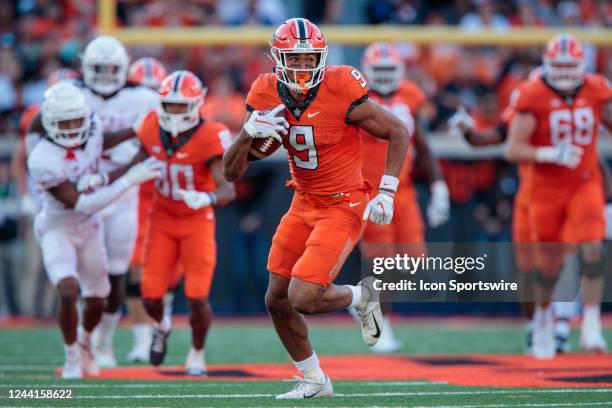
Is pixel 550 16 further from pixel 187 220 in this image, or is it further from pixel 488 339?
pixel 187 220

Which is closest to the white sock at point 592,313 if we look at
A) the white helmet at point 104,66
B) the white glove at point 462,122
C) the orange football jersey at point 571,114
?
the orange football jersey at point 571,114

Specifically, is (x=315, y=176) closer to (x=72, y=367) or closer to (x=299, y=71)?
(x=299, y=71)

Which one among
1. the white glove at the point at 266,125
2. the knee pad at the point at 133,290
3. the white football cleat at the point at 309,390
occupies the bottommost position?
the white football cleat at the point at 309,390

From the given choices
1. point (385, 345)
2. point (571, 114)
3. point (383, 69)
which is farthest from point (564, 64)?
point (385, 345)

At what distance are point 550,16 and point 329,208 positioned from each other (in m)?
8.14

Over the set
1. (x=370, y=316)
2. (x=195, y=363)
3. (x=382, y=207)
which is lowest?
(x=195, y=363)

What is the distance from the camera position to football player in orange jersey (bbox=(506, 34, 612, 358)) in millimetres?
8172

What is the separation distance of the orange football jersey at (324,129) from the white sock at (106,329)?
2.60 m

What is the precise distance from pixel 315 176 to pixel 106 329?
275cm

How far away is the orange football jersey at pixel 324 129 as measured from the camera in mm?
5828

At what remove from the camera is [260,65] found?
1230cm

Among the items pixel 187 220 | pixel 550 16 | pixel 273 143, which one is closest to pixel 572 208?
pixel 187 220

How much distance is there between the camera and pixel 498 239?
11.7 m

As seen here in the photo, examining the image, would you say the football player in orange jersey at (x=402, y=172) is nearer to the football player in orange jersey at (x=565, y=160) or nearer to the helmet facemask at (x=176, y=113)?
the football player in orange jersey at (x=565, y=160)
